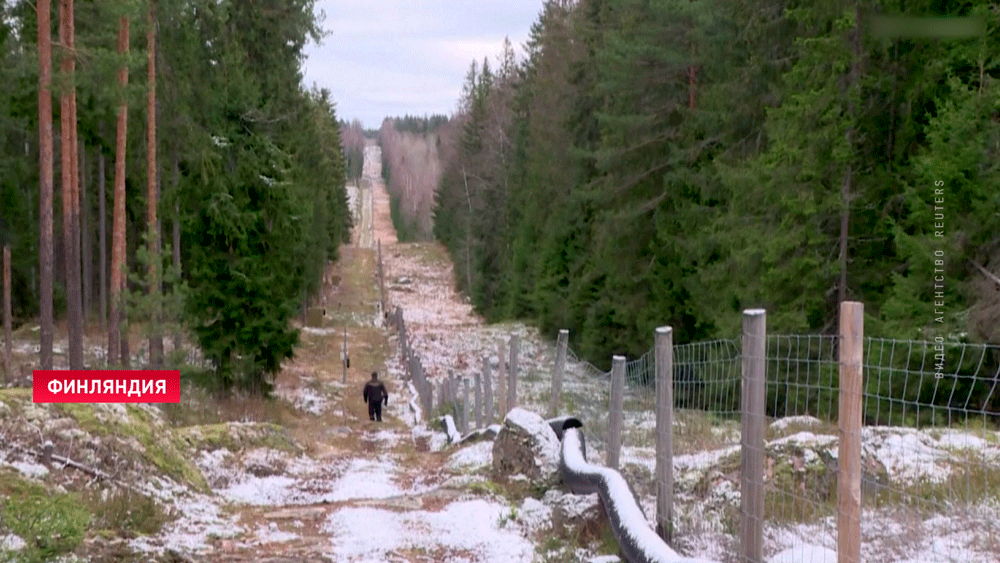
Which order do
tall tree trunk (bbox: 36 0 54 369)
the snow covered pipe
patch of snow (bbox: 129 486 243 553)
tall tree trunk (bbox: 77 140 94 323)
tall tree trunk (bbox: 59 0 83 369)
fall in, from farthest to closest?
1. tall tree trunk (bbox: 77 140 94 323)
2. tall tree trunk (bbox: 59 0 83 369)
3. tall tree trunk (bbox: 36 0 54 369)
4. patch of snow (bbox: 129 486 243 553)
5. the snow covered pipe

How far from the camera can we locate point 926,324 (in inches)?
557

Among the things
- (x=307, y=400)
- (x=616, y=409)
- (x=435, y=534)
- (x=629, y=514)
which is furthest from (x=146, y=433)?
(x=307, y=400)

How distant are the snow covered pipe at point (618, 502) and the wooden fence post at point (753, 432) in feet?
0.98

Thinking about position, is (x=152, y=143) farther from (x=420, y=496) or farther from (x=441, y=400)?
(x=420, y=496)

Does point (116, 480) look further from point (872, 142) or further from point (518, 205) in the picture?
point (518, 205)

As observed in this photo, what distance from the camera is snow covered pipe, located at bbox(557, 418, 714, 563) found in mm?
5336

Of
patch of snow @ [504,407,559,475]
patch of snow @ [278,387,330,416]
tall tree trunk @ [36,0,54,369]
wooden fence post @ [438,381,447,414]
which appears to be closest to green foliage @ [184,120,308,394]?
patch of snow @ [278,387,330,416]

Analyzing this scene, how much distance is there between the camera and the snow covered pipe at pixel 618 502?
534 centimetres

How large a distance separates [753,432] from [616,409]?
9.65 ft

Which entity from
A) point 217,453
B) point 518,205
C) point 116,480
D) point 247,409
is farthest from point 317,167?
point 116,480

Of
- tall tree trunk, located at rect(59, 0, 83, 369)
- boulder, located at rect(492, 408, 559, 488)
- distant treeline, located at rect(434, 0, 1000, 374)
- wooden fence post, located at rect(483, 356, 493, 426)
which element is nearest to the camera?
boulder, located at rect(492, 408, 559, 488)

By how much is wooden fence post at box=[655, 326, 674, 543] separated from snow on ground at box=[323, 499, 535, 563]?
1.45m

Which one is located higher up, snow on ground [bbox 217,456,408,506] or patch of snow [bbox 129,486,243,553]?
patch of snow [bbox 129,486,243,553]

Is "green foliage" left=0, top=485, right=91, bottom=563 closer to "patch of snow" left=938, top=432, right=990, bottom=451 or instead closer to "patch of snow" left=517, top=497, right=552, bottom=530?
"patch of snow" left=517, top=497, right=552, bottom=530
